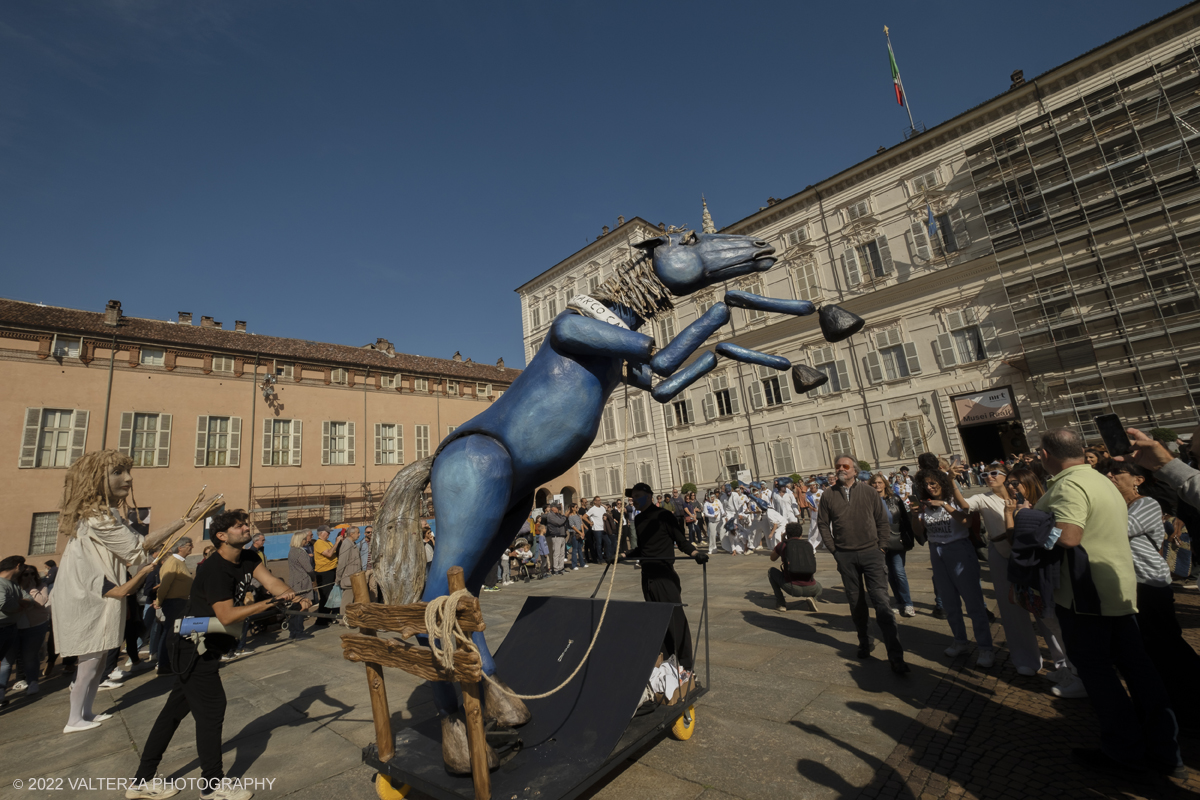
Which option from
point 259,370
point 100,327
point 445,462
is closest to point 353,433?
point 259,370

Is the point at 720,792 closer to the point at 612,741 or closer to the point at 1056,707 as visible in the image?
the point at 612,741

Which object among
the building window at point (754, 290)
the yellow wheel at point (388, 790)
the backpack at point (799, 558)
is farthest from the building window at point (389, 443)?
the yellow wheel at point (388, 790)

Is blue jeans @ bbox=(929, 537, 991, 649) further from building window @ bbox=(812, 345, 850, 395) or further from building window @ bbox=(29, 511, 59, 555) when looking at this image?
building window @ bbox=(29, 511, 59, 555)

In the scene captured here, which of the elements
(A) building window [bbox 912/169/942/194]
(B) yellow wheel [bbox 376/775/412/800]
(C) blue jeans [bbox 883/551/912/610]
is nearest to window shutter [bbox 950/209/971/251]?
(A) building window [bbox 912/169/942/194]

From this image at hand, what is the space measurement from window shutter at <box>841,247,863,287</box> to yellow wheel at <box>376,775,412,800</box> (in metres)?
24.0

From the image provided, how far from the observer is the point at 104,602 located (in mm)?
4098

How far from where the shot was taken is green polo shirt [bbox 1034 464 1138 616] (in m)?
2.55

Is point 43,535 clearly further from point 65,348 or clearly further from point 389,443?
point 389,443

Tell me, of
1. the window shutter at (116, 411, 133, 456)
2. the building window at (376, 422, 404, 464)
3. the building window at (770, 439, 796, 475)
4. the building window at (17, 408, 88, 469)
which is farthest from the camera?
the building window at (376, 422, 404, 464)

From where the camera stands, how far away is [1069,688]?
11.0 ft

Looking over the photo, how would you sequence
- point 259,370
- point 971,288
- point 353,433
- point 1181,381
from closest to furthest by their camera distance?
point 1181,381, point 971,288, point 259,370, point 353,433

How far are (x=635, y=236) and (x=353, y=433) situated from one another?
55.3 feet

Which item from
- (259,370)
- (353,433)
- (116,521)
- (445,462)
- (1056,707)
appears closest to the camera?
(445,462)

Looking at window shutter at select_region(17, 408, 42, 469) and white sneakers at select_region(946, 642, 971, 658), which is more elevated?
window shutter at select_region(17, 408, 42, 469)
